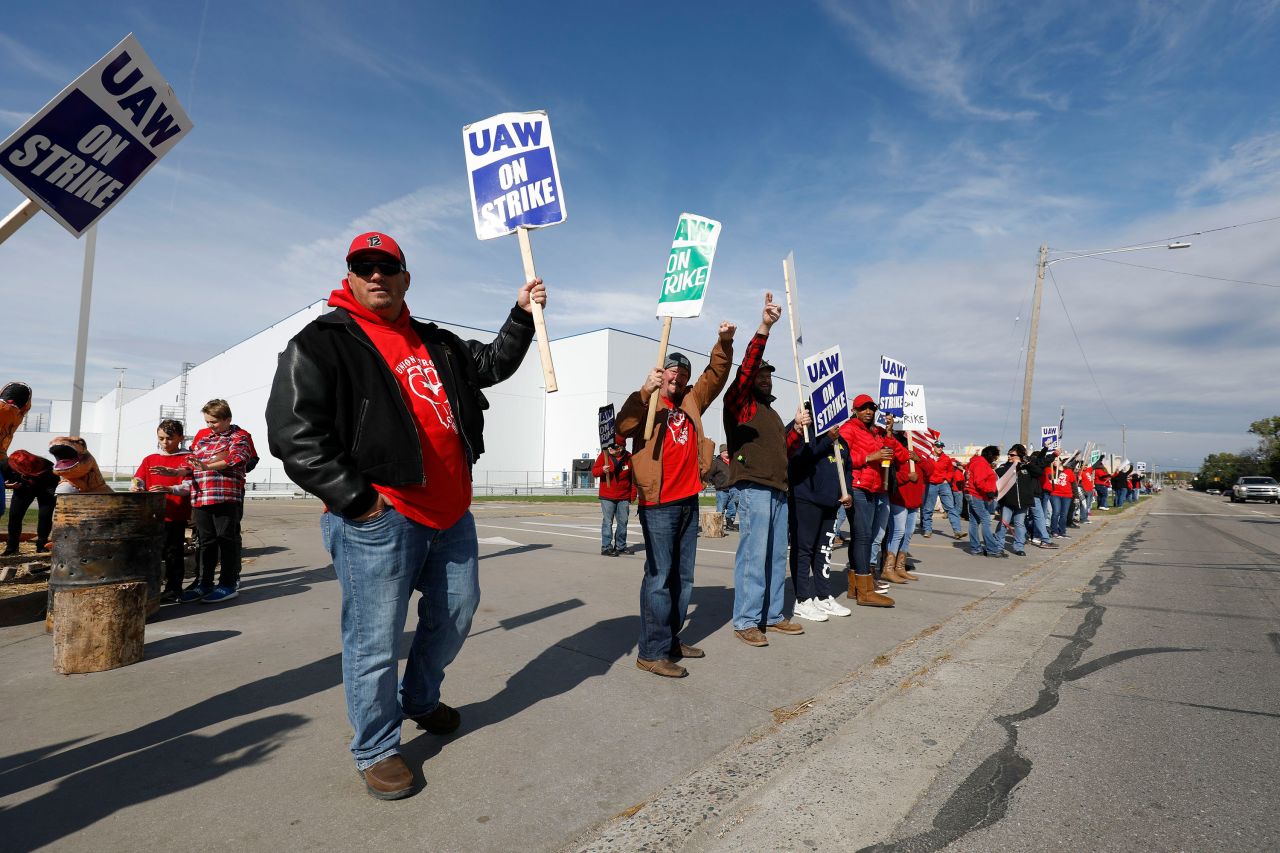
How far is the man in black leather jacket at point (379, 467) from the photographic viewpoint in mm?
2457

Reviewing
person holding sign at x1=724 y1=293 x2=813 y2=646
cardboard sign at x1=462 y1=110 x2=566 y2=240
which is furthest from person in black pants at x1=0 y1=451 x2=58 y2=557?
person holding sign at x1=724 y1=293 x2=813 y2=646

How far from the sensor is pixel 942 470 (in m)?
13.5

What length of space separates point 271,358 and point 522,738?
4324 centimetres

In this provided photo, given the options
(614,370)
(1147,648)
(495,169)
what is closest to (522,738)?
(495,169)

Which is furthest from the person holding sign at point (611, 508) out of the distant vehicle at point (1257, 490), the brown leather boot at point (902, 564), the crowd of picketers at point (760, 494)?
the distant vehicle at point (1257, 490)

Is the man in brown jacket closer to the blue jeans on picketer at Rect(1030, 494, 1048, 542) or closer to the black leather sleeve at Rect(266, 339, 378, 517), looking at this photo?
the black leather sleeve at Rect(266, 339, 378, 517)

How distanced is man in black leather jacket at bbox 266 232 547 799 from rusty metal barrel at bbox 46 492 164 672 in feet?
7.92

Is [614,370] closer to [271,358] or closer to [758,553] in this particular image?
[271,358]

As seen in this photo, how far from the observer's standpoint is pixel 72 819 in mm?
2311

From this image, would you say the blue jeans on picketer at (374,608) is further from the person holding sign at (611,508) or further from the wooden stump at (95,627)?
the person holding sign at (611,508)

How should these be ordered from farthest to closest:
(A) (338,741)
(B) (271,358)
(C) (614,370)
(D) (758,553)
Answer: (C) (614,370)
(B) (271,358)
(D) (758,553)
(A) (338,741)

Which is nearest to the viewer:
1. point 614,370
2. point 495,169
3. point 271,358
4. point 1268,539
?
point 495,169

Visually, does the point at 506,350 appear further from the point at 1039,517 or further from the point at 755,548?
the point at 1039,517

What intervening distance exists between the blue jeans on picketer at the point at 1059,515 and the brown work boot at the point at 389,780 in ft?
53.7
